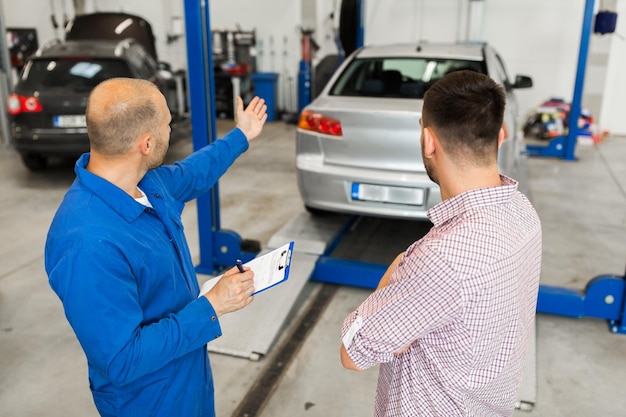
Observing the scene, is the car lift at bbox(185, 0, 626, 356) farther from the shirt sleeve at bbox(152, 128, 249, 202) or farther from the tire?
the tire

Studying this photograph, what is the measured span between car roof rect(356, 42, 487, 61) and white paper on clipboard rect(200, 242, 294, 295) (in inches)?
123

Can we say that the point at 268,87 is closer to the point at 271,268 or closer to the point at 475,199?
the point at 271,268

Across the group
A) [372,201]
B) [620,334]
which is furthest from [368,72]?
[620,334]

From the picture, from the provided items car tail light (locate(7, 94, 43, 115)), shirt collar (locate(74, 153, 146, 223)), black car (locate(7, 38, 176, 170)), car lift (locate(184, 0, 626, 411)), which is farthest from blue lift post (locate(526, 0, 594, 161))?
shirt collar (locate(74, 153, 146, 223))

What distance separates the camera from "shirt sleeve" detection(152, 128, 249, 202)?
2031mm

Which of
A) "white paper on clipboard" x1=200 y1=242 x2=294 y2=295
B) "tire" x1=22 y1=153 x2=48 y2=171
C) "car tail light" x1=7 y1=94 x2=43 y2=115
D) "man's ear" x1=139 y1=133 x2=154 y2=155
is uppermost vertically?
"man's ear" x1=139 y1=133 x2=154 y2=155

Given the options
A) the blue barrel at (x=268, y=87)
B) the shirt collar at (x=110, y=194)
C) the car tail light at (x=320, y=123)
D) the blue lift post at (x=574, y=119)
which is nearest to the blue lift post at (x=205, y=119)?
the car tail light at (x=320, y=123)

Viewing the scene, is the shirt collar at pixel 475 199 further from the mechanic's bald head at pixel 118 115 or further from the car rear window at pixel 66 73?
the car rear window at pixel 66 73

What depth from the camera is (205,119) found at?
3848 millimetres

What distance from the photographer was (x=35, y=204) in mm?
5965

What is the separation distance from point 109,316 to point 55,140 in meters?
5.72

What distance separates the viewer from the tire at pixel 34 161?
22.9 feet

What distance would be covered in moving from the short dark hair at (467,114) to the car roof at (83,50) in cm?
647

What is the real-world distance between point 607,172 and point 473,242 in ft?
24.2
